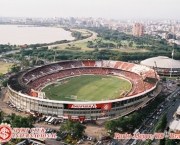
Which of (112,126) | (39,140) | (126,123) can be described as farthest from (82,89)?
(39,140)

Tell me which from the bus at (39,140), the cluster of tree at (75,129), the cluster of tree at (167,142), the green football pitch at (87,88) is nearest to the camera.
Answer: the cluster of tree at (167,142)

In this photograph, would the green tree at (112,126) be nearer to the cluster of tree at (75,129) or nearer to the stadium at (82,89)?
the cluster of tree at (75,129)

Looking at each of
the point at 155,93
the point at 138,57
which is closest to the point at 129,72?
the point at 155,93

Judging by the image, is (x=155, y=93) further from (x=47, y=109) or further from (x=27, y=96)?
(x=27, y=96)

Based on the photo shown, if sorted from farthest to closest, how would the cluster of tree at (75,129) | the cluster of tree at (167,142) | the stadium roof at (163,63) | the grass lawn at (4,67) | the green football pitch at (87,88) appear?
1. the stadium roof at (163,63)
2. the grass lawn at (4,67)
3. the green football pitch at (87,88)
4. the cluster of tree at (75,129)
5. the cluster of tree at (167,142)

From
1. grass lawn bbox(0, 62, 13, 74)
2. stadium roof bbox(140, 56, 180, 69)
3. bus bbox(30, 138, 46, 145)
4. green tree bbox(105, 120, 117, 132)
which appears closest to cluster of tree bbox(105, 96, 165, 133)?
green tree bbox(105, 120, 117, 132)

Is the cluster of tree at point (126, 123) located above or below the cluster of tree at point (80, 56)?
below

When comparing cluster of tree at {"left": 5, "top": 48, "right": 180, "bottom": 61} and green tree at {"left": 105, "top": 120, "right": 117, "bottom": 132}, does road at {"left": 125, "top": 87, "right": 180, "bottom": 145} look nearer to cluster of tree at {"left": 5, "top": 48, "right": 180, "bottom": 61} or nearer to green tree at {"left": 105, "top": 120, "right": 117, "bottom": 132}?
green tree at {"left": 105, "top": 120, "right": 117, "bottom": 132}

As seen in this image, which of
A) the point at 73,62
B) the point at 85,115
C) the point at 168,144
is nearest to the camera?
the point at 168,144

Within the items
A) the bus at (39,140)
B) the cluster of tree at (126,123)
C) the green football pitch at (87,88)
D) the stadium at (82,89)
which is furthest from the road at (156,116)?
the bus at (39,140)
